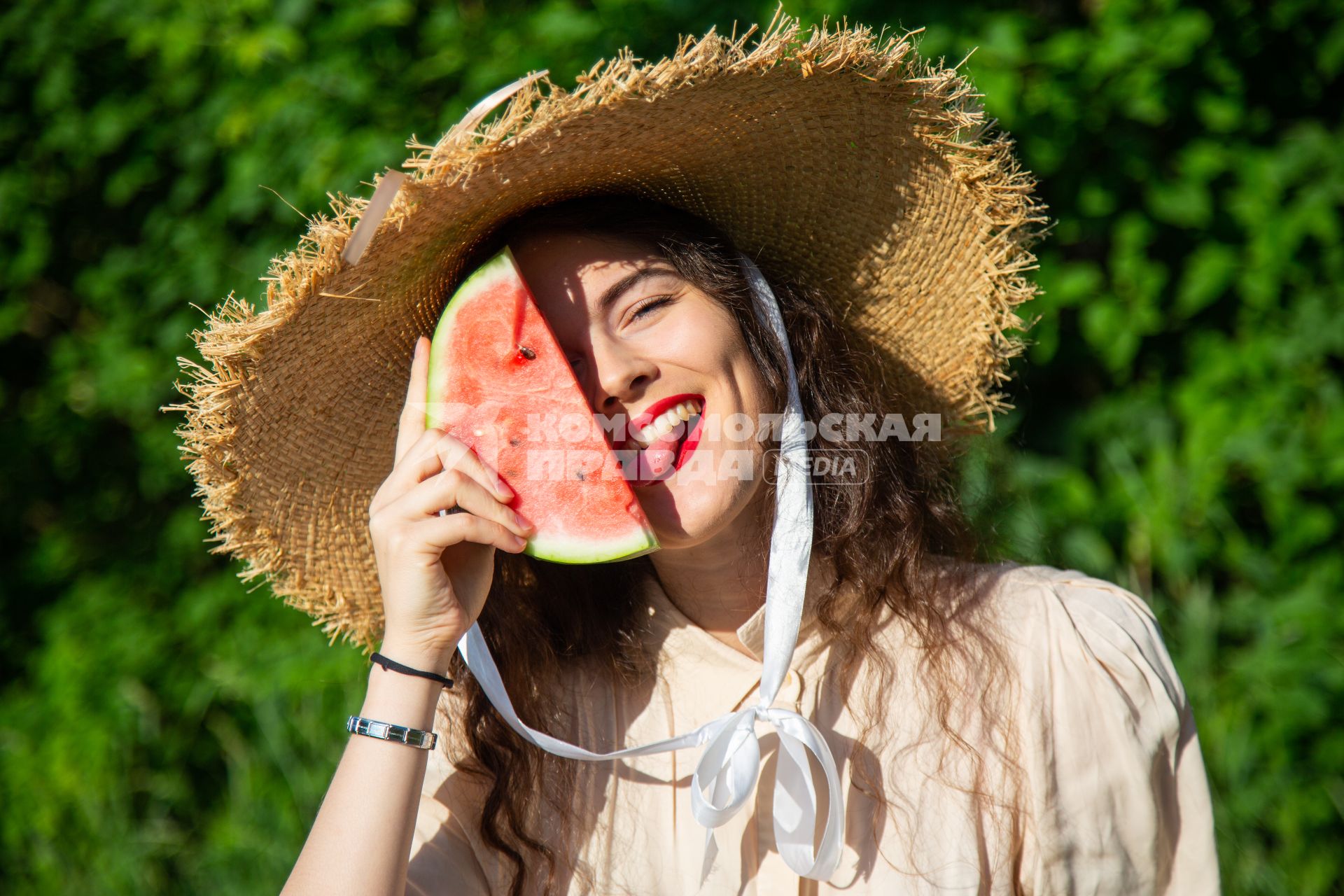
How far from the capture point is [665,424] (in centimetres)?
163

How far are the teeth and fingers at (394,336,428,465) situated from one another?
13.3 inches

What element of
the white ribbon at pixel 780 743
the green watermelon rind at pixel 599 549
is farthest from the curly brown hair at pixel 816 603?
the green watermelon rind at pixel 599 549

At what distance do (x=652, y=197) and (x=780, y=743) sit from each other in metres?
0.95

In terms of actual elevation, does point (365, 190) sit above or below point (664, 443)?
above

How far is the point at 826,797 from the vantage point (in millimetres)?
1690

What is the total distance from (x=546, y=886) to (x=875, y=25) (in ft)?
7.50

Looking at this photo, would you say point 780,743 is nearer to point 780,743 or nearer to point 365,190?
point 780,743

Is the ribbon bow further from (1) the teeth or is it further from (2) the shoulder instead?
(2) the shoulder

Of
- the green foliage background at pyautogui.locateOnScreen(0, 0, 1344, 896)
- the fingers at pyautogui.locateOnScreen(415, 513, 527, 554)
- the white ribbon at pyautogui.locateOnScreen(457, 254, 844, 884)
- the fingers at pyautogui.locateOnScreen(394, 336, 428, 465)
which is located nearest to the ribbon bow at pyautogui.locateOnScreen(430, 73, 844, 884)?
the white ribbon at pyautogui.locateOnScreen(457, 254, 844, 884)

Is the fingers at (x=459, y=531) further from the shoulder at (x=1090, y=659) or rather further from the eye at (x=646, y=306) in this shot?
the shoulder at (x=1090, y=659)

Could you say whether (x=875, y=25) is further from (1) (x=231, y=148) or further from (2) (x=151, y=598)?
(2) (x=151, y=598)

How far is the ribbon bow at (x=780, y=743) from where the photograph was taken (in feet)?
5.16

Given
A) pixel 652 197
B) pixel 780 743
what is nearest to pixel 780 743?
pixel 780 743

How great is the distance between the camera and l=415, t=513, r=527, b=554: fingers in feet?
4.92
